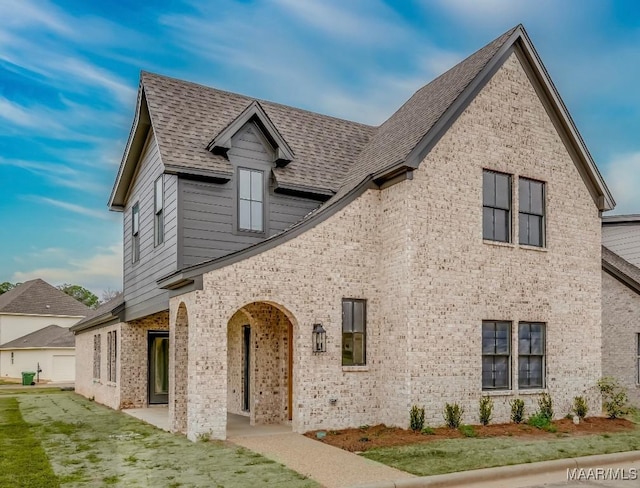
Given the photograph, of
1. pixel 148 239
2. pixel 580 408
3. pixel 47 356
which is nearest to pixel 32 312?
pixel 47 356

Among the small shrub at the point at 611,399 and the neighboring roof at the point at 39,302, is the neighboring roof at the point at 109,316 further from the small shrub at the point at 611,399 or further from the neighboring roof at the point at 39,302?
the neighboring roof at the point at 39,302

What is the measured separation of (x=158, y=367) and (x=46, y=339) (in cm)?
3547

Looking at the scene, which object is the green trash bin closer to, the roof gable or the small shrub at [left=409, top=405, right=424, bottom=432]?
the roof gable

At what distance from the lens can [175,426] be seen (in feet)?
46.2

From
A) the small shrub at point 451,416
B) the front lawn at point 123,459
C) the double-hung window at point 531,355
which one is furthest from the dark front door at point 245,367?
the double-hung window at point 531,355

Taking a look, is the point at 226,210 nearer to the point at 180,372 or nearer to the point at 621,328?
the point at 180,372

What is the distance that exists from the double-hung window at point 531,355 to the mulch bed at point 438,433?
1072mm

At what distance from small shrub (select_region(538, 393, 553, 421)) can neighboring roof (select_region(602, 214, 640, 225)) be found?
33.6ft

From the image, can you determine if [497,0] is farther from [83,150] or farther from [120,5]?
[83,150]

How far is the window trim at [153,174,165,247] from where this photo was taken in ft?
53.6

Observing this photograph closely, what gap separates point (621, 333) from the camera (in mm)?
19438

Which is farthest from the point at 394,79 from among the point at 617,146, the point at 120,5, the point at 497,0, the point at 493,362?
the point at 493,362

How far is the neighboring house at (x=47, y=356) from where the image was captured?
49.9 meters

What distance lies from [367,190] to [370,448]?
19.3ft
